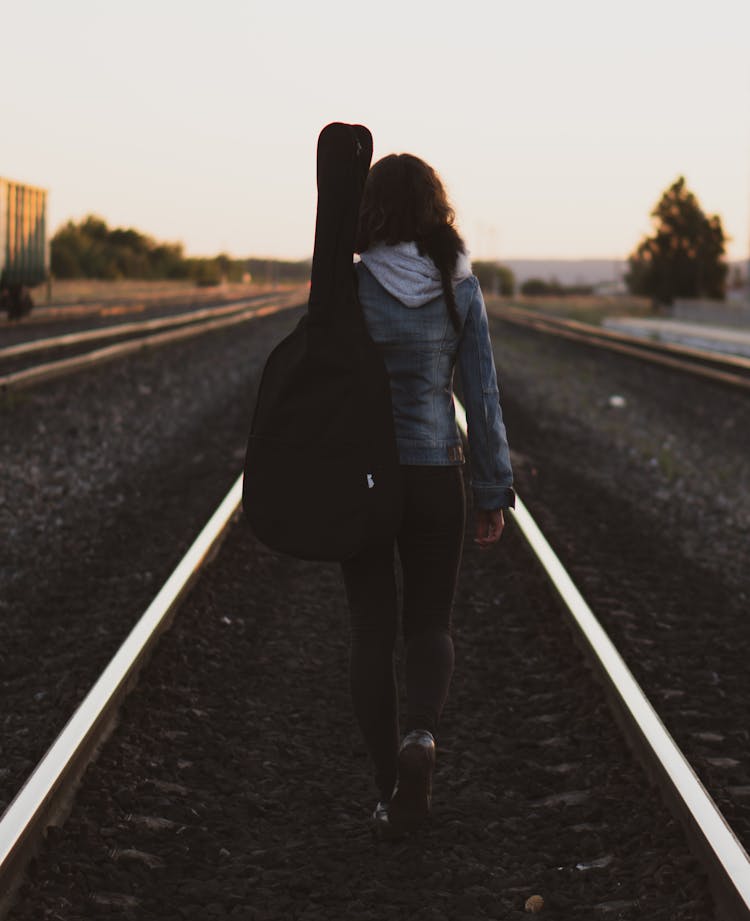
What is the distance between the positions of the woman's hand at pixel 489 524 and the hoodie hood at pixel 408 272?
0.59m

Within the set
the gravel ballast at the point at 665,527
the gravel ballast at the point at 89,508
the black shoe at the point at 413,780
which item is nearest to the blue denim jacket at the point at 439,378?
the black shoe at the point at 413,780

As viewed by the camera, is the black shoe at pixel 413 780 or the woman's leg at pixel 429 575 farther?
the black shoe at pixel 413 780

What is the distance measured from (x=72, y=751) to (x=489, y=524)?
1481 mm

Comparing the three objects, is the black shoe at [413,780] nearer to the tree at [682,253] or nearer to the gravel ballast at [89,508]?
the gravel ballast at [89,508]

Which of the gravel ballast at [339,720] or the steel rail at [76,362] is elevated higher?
the steel rail at [76,362]

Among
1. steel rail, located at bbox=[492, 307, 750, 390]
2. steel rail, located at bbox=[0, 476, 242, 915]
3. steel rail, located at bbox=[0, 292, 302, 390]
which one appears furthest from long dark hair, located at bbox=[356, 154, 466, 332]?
steel rail, located at bbox=[492, 307, 750, 390]

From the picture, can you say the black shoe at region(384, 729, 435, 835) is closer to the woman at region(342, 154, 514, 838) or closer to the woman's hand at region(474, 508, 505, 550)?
the woman at region(342, 154, 514, 838)

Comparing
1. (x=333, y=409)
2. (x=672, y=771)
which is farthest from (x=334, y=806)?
(x=333, y=409)

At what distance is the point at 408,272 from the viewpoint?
2.91m

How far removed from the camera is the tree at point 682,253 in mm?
77500

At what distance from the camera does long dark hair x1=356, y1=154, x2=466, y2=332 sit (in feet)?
9.60

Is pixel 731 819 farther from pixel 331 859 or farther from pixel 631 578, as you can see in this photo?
pixel 631 578

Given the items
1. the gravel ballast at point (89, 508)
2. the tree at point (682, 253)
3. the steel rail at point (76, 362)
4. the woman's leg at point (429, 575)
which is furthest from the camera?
the tree at point (682, 253)

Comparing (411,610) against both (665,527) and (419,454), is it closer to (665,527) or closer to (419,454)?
(419,454)
